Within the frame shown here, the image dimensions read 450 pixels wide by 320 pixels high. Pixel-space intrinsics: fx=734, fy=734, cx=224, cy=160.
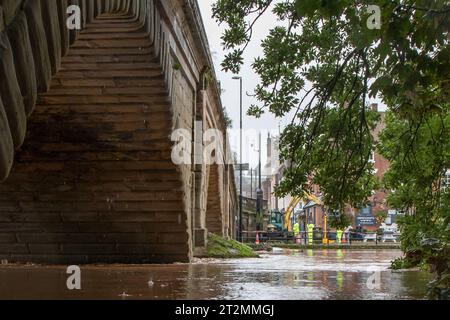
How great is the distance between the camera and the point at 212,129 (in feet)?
68.7

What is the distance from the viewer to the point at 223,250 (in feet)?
59.9

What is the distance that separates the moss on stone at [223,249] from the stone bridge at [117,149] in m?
0.54

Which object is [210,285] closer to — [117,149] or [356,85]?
[356,85]

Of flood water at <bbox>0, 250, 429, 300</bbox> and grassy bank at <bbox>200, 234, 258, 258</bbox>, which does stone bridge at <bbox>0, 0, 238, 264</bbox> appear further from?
flood water at <bbox>0, 250, 429, 300</bbox>

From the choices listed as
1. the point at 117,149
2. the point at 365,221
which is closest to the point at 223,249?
the point at 117,149

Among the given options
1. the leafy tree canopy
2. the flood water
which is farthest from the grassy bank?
the leafy tree canopy

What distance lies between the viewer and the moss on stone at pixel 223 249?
17688 mm

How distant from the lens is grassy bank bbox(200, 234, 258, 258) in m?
17.6

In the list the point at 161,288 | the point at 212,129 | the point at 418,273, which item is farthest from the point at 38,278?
the point at 212,129

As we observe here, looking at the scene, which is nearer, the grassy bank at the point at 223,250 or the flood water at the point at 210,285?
the flood water at the point at 210,285

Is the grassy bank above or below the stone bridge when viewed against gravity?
below

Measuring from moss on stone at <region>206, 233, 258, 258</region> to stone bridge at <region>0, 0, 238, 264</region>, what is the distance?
1.77ft

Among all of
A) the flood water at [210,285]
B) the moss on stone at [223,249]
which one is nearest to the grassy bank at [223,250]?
the moss on stone at [223,249]

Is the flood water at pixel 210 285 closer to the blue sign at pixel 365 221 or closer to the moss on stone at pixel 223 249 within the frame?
the moss on stone at pixel 223 249
